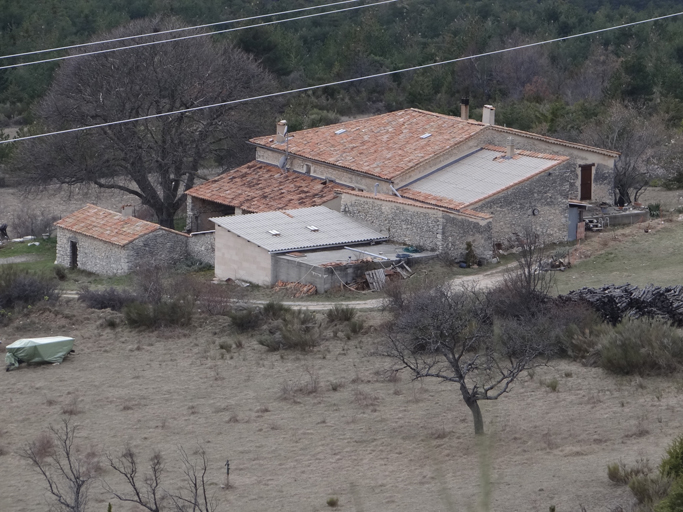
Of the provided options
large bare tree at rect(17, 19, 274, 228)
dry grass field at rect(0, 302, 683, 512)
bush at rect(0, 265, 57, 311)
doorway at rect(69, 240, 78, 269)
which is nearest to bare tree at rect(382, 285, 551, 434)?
dry grass field at rect(0, 302, 683, 512)

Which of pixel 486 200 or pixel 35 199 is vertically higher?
pixel 486 200

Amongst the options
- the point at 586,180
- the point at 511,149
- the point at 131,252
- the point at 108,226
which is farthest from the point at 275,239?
the point at 586,180

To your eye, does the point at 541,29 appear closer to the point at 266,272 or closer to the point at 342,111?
the point at 342,111

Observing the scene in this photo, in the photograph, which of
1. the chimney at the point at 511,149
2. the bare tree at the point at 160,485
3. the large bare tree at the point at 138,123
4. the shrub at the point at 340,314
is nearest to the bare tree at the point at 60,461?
the bare tree at the point at 160,485

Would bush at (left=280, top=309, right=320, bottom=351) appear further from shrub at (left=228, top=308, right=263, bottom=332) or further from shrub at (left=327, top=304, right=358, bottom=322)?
shrub at (left=228, top=308, right=263, bottom=332)

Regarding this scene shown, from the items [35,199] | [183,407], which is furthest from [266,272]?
[35,199]

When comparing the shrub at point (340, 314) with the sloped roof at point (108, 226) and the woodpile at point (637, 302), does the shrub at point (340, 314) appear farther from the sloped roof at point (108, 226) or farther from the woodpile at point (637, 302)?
the sloped roof at point (108, 226)

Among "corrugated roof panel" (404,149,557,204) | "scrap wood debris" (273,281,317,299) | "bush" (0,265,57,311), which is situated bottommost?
"scrap wood debris" (273,281,317,299)
